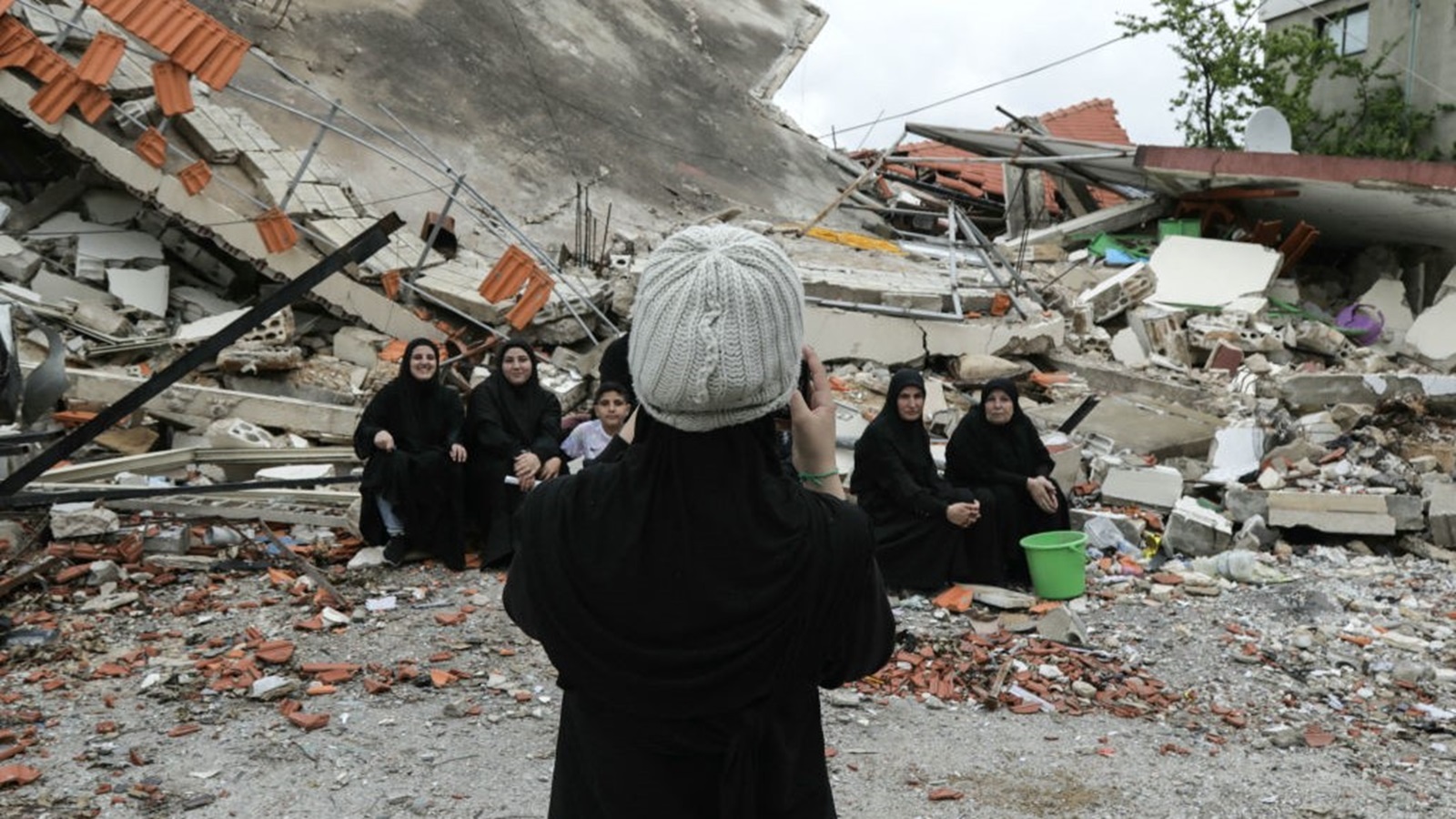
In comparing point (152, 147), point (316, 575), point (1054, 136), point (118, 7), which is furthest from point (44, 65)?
point (1054, 136)

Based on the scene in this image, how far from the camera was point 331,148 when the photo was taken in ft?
51.3

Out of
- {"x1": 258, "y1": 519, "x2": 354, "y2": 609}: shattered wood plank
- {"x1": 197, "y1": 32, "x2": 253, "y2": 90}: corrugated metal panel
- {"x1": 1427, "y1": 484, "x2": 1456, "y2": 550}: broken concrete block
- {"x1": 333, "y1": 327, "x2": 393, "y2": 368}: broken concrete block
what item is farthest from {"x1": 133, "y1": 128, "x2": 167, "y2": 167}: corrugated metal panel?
{"x1": 1427, "y1": 484, "x2": 1456, "y2": 550}: broken concrete block

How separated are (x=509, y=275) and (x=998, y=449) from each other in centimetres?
480

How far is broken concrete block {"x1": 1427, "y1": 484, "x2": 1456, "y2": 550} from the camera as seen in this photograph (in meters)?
8.73

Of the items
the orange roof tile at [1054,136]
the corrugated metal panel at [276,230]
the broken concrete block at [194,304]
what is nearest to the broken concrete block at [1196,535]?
the corrugated metal panel at [276,230]

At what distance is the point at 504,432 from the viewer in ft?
25.3

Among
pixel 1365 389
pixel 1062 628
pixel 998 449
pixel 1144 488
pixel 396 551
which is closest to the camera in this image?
pixel 1062 628

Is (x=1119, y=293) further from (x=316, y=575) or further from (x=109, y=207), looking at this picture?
(x=316, y=575)

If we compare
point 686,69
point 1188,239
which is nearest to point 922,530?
point 1188,239

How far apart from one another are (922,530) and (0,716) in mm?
4407

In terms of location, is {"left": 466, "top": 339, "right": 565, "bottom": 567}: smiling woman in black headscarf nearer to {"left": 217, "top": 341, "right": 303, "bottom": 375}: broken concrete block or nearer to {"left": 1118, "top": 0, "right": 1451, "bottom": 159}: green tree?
{"left": 217, "top": 341, "right": 303, "bottom": 375}: broken concrete block

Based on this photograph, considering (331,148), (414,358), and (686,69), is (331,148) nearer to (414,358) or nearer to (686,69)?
(686,69)

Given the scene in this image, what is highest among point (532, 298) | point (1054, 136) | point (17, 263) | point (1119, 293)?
point (1054, 136)

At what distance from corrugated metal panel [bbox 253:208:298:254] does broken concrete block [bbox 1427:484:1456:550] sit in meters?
8.45
